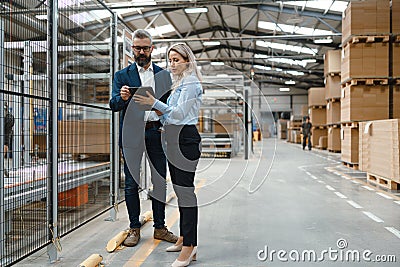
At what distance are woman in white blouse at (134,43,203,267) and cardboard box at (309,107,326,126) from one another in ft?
55.7

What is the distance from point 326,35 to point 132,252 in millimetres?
14820

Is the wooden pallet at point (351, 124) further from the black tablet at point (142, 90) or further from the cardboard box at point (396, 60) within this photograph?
the black tablet at point (142, 90)

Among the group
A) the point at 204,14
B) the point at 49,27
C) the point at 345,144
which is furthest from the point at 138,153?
the point at 204,14

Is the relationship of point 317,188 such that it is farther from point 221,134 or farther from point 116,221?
point 221,134

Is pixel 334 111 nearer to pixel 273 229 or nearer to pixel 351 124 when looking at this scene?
pixel 351 124

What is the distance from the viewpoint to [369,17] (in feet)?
29.8

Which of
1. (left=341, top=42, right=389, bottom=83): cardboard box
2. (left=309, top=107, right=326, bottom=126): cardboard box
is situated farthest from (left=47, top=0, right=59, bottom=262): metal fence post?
(left=309, top=107, right=326, bottom=126): cardboard box

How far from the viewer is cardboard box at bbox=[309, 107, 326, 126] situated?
62.2ft

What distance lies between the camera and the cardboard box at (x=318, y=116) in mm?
18969

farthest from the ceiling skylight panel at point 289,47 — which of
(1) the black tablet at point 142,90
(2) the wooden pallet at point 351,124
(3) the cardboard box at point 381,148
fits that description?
(1) the black tablet at point 142,90

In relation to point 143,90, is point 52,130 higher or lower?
lower

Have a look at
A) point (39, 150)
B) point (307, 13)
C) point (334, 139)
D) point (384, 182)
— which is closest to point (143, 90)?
point (39, 150)

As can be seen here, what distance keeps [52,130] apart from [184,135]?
1128 mm

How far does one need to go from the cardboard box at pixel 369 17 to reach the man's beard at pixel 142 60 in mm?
7090
